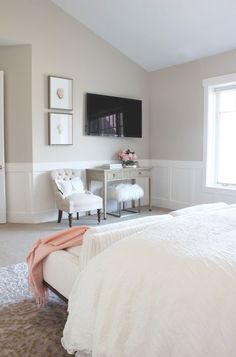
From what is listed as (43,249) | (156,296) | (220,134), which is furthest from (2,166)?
(156,296)

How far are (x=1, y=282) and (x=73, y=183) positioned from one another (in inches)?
91.1

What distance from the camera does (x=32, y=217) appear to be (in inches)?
193

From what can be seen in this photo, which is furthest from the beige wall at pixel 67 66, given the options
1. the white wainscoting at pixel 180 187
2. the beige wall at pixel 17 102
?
the white wainscoting at pixel 180 187

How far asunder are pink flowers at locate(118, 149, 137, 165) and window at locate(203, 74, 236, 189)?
1.27m

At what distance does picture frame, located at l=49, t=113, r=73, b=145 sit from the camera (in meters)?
4.93

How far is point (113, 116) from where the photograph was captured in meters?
5.66

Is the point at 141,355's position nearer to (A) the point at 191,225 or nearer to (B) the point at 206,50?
(A) the point at 191,225

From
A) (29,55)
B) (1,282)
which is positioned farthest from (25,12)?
(1,282)

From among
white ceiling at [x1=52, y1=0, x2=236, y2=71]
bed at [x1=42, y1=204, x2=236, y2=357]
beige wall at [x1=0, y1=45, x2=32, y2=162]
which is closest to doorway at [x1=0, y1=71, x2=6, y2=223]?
beige wall at [x1=0, y1=45, x2=32, y2=162]

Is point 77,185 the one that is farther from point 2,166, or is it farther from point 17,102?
point 17,102

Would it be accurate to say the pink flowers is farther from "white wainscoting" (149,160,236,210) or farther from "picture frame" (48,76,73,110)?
"picture frame" (48,76,73,110)

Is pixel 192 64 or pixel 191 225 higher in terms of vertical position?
pixel 192 64

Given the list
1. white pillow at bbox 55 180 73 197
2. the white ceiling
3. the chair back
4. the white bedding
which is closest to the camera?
the white bedding

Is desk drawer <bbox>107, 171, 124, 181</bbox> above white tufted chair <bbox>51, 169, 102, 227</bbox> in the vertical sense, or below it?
above
